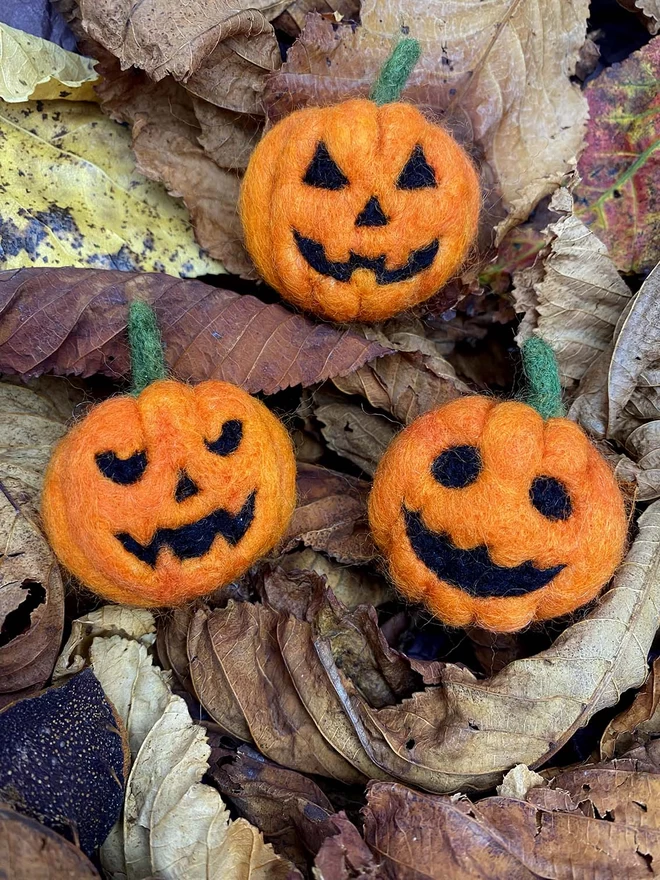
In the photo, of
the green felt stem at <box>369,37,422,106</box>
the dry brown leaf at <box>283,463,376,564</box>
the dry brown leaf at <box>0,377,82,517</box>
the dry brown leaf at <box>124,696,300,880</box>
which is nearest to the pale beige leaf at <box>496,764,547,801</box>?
the dry brown leaf at <box>124,696,300,880</box>

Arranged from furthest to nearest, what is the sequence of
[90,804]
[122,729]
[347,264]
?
[347,264], [122,729], [90,804]

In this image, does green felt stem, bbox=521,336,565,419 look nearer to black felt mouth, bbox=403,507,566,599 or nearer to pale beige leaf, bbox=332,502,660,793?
black felt mouth, bbox=403,507,566,599

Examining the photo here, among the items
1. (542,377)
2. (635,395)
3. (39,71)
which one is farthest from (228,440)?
(39,71)

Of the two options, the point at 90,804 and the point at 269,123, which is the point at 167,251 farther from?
the point at 90,804

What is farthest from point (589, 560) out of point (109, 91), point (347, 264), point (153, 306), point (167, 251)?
point (109, 91)

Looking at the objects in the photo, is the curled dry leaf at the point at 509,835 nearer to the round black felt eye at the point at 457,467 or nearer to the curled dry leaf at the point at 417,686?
the curled dry leaf at the point at 417,686

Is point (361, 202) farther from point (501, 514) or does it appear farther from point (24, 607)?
point (24, 607)
